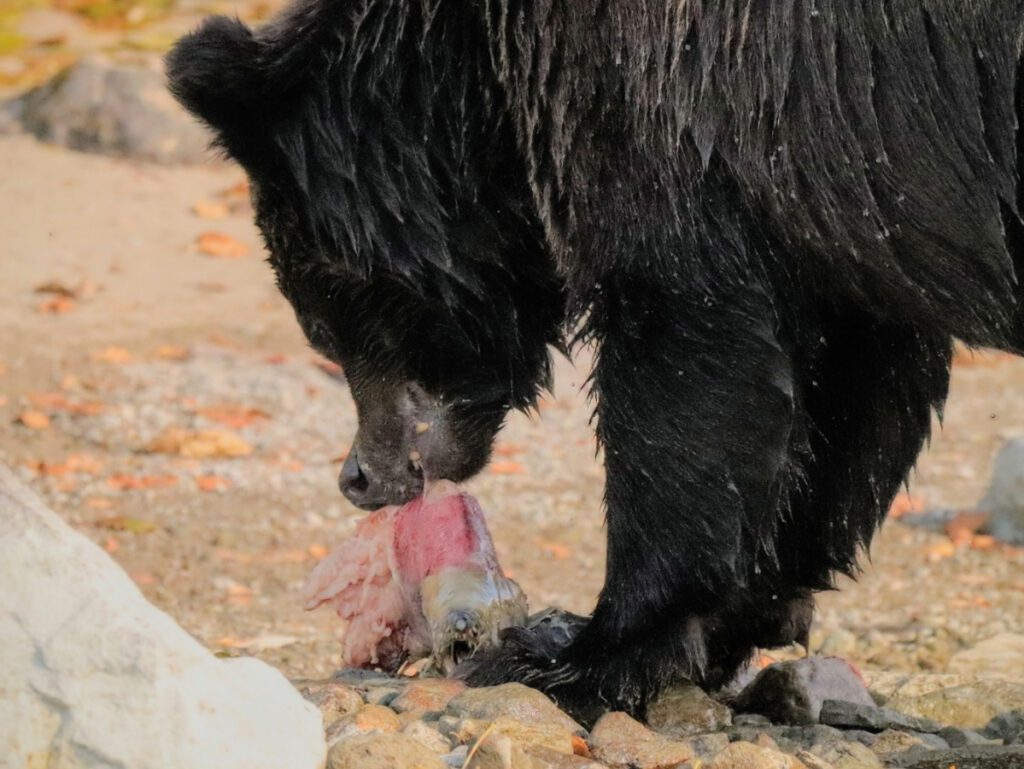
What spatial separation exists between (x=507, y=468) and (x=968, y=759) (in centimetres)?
452

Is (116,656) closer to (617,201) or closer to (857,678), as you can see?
(617,201)

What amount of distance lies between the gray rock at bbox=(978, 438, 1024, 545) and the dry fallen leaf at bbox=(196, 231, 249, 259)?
208 inches

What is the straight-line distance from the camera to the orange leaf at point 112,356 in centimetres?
891

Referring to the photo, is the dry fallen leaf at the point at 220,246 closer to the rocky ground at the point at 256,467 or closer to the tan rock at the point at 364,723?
the rocky ground at the point at 256,467

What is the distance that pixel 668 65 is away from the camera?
3.69 m

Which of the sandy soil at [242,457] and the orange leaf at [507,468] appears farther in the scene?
the orange leaf at [507,468]

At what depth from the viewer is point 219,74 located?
4.13 m

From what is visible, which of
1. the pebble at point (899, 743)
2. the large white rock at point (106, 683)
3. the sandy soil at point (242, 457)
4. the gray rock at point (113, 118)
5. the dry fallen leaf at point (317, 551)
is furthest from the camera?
the gray rock at point (113, 118)

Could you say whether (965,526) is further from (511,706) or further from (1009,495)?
(511,706)

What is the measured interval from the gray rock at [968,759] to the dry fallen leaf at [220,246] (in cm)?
761

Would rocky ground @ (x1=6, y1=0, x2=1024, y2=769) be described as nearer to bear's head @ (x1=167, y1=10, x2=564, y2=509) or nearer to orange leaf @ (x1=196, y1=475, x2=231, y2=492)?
orange leaf @ (x1=196, y1=475, x2=231, y2=492)

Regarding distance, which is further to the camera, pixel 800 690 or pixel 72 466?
pixel 72 466

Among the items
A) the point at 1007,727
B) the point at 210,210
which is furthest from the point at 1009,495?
the point at 210,210

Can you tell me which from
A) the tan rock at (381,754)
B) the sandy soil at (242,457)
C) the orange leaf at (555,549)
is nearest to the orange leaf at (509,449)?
the sandy soil at (242,457)
